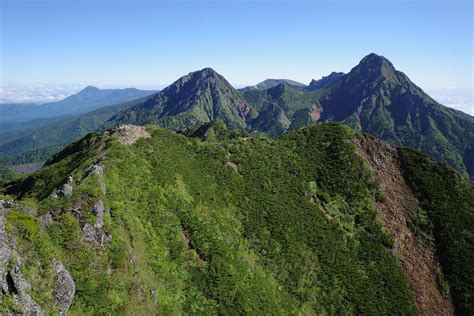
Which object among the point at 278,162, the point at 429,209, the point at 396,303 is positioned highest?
the point at 278,162

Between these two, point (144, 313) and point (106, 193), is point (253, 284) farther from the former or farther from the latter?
point (106, 193)

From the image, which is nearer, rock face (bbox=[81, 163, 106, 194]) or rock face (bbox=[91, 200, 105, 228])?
rock face (bbox=[91, 200, 105, 228])

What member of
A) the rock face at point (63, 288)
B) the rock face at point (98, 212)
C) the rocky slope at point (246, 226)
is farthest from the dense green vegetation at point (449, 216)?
the rock face at point (63, 288)

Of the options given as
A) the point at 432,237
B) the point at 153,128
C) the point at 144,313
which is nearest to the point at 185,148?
the point at 153,128

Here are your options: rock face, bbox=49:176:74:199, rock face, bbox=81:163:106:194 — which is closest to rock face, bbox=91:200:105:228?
rock face, bbox=49:176:74:199

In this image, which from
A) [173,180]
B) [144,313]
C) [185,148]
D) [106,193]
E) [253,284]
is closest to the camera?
[144,313]

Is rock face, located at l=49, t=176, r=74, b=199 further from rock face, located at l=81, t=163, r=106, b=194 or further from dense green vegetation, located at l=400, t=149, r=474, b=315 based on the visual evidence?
dense green vegetation, located at l=400, t=149, r=474, b=315

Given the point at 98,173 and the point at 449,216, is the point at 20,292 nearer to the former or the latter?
the point at 98,173
